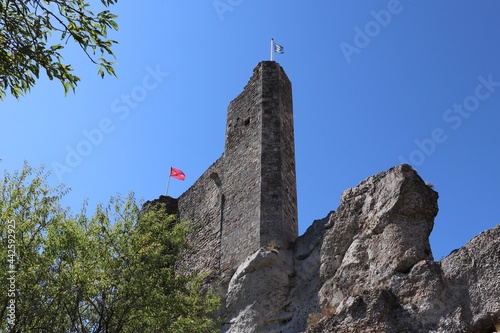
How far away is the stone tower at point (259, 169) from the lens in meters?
16.0

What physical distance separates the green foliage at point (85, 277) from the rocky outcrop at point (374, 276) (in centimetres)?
165

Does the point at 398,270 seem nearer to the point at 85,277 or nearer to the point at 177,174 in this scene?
the point at 85,277

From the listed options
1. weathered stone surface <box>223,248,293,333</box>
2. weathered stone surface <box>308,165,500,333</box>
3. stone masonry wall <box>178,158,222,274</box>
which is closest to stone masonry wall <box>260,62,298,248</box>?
weathered stone surface <box>223,248,293,333</box>

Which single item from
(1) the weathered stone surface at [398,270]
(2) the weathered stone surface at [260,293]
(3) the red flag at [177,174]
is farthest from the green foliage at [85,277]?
(3) the red flag at [177,174]

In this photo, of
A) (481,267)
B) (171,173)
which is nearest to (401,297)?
(481,267)

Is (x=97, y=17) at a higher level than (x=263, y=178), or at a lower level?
lower

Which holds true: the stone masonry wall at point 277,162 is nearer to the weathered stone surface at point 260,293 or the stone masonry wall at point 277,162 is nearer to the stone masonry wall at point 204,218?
the weathered stone surface at point 260,293

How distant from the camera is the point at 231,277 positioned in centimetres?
1579

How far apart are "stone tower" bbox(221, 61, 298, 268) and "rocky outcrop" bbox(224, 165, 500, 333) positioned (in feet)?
3.05

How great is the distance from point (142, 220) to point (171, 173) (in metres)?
10.5

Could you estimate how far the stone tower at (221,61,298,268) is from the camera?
16.0 metres

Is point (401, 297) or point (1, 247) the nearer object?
point (401, 297)

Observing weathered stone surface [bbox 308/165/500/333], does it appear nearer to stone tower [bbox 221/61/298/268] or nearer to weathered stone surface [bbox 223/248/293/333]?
weathered stone surface [bbox 223/248/293/333]

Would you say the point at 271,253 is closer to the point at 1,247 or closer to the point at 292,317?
the point at 292,317
